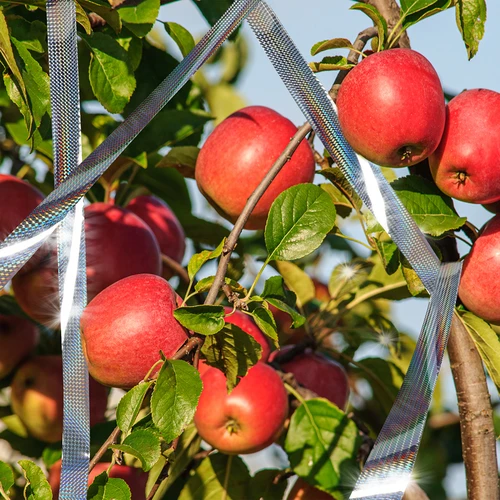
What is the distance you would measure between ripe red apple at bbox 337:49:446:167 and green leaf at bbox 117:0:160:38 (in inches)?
11.3

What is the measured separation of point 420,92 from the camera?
29.9 inches

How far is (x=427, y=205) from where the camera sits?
0.82 meters

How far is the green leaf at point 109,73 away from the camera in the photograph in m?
0.92

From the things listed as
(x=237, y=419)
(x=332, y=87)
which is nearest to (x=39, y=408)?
(x=237, y=419)

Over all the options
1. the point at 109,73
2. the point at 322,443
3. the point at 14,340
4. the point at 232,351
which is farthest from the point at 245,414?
the point at 109,73

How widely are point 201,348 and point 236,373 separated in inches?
2.3

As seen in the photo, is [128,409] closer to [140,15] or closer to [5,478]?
[5,478]

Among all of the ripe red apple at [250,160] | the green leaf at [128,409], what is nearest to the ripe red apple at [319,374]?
the ripe red apple at [250,160]

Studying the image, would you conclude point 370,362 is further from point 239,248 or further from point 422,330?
point 422,330

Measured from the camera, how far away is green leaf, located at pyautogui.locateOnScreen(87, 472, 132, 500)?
63cm

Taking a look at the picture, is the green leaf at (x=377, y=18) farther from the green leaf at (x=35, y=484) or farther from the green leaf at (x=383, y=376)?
the green leaf at (x=383, y=376)

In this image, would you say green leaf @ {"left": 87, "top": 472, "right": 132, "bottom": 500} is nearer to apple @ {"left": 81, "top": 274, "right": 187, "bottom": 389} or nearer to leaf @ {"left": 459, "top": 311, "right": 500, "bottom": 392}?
apple @ {"left": 81, "top": 274, "right": 187, "bottom": 389}

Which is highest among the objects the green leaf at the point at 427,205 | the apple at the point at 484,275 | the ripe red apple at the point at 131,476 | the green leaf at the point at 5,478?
the green leaf at the point at 427,205

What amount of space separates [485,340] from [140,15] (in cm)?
57
